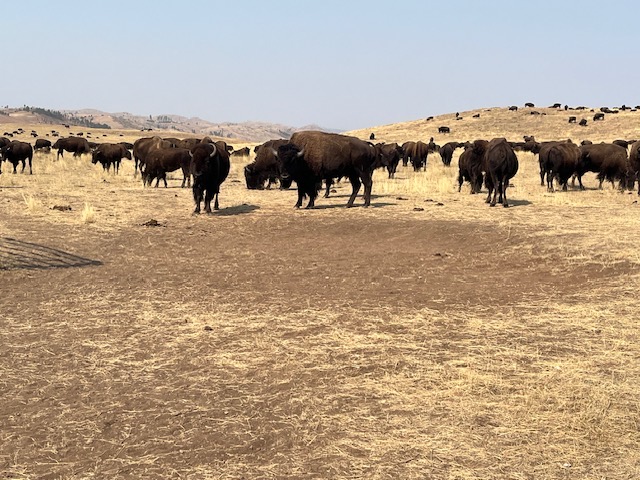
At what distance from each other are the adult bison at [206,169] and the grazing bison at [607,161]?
13.2 metres

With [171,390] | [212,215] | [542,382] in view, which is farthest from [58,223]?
[542,382]

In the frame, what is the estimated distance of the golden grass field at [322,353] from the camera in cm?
409

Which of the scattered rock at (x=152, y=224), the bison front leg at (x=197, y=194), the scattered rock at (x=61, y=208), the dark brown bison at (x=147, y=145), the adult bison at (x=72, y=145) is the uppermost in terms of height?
the adult bison at (x=72, y=145)

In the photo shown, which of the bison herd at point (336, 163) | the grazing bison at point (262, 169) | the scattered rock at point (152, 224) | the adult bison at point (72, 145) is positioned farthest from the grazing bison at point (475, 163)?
the adult bison at point (72, 145)

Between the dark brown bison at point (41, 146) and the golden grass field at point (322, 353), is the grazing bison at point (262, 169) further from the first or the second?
the dark brown bison at point (41, 146)

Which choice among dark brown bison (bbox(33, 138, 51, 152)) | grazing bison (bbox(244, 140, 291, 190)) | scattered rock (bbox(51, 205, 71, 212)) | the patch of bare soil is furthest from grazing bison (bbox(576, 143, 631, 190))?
dark brown bison (bbox(33, 138, 51, 152))

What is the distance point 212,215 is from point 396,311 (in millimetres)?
10107

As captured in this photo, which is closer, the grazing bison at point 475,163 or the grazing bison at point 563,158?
the grazing bison at point 475,163

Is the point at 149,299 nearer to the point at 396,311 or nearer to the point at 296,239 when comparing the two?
the point at 396,311

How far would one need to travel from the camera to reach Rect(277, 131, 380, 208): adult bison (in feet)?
59.4

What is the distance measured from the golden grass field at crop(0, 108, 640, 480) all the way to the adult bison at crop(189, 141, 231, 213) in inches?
139

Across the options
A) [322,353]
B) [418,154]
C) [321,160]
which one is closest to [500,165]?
[321,160]

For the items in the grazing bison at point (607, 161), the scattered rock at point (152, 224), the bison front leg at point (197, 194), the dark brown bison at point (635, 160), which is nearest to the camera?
the scattered rock at point (152, 224)

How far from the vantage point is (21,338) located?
651 centimetres
